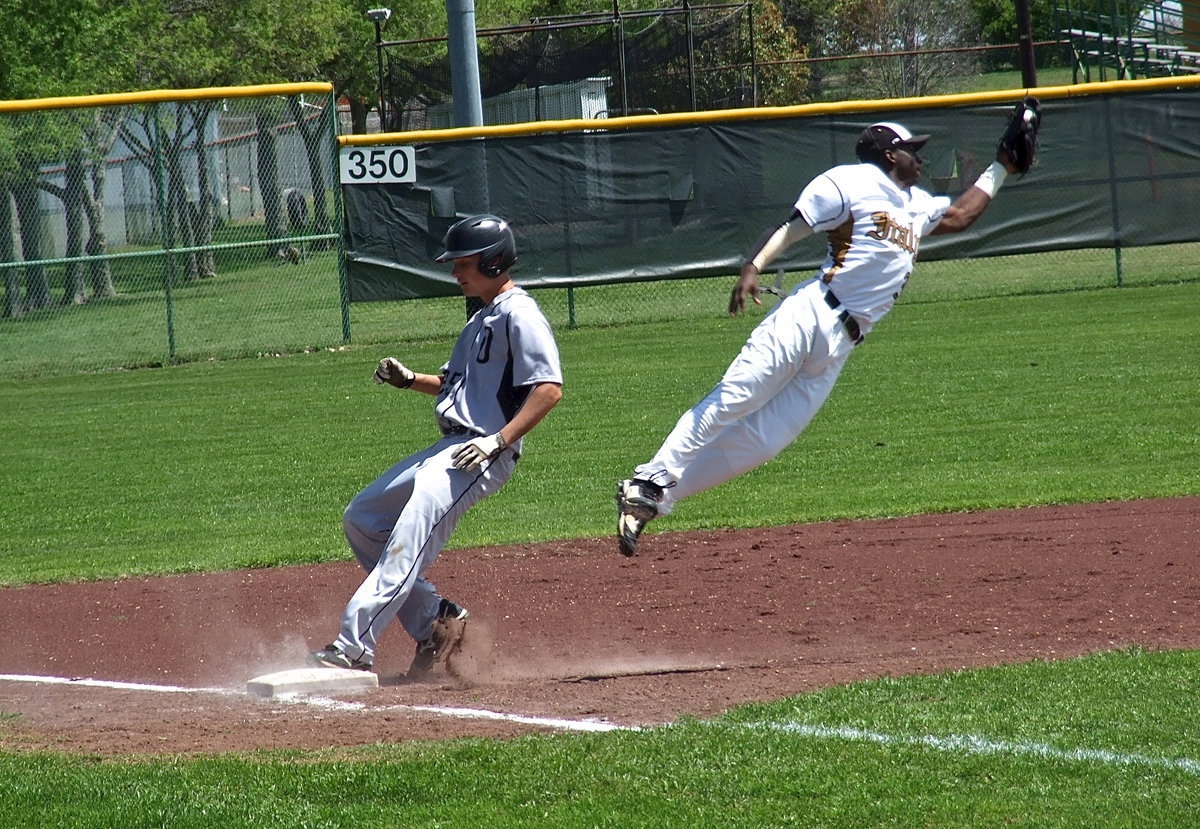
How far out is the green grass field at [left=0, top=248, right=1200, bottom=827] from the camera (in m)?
4.15

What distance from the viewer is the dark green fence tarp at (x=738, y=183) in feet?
60.0

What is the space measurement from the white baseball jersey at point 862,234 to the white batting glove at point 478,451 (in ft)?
5.49

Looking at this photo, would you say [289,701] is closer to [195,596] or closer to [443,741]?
[443,741]

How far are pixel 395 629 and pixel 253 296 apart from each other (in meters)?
14.1

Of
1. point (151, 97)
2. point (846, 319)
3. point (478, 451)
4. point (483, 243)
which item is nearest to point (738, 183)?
point (151, 97)

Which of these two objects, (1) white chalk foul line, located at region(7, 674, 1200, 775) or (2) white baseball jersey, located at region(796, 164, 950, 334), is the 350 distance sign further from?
(1) white chalk foul line, located at region(7, 674, 1200, 775)

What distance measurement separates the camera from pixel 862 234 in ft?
20.7

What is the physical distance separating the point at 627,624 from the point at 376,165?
12.2 metres

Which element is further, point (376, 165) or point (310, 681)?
point (376, 165)

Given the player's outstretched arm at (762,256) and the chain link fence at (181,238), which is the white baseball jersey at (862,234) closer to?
the player's outstretched arm at (762,256)

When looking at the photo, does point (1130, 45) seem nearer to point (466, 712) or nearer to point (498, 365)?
point (498, 365)

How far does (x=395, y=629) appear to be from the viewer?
7.48 meters

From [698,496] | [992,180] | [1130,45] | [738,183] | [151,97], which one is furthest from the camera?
[1130,45]

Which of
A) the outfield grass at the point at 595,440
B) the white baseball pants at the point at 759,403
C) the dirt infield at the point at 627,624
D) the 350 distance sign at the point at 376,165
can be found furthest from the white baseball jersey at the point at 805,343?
the 350 distance sign at the point at 376,165
